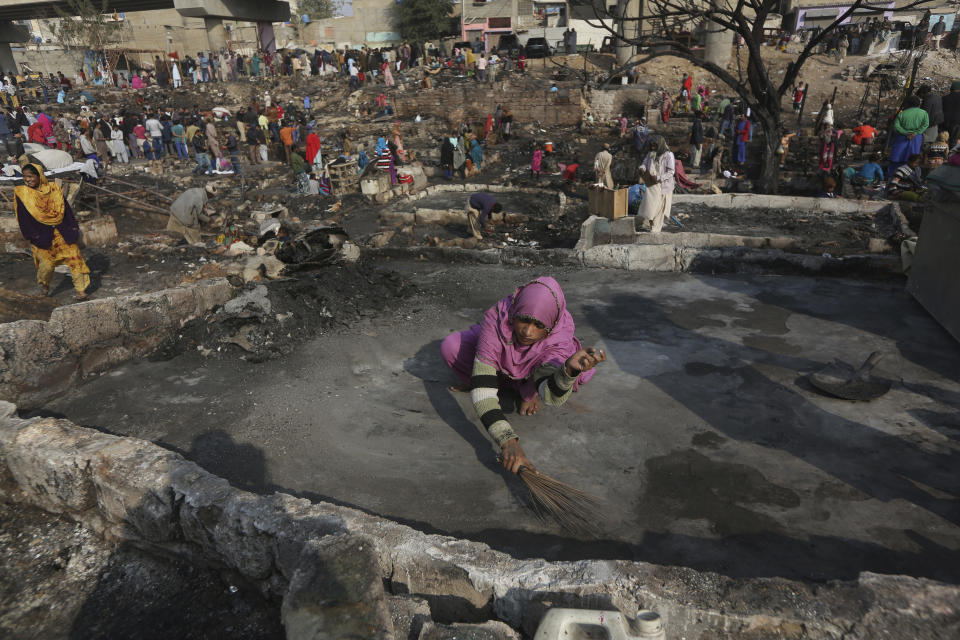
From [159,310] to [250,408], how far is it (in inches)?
75.6

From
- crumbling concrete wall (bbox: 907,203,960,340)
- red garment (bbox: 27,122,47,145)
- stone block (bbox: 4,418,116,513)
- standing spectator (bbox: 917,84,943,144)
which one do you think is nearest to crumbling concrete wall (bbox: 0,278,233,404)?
stone block (bbox: 4,418,116,513)

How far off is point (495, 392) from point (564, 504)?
74 centimetres

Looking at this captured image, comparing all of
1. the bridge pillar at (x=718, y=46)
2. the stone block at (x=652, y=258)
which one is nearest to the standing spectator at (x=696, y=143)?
the stone block at (x=652, y=258)

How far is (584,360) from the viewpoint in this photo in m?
2.94

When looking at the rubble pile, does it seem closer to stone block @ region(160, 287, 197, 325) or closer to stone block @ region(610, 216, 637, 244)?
stone block @ region(160, 287, 197, 325)

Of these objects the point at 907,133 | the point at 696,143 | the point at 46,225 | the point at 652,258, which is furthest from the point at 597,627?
the point at 696,143

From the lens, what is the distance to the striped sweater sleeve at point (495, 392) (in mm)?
3031

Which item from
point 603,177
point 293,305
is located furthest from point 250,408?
point 603,177

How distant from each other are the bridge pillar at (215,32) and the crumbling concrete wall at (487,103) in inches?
359

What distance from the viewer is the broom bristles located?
279 centimetres

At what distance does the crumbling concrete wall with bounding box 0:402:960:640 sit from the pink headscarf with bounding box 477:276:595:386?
1.33 metres

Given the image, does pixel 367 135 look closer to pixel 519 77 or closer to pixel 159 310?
pixel 519 77

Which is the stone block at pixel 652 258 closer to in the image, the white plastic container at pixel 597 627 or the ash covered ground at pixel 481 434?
the ash covered ground at pixel 481 434

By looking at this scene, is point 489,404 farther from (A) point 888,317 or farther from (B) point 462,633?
(A) point 888,317
